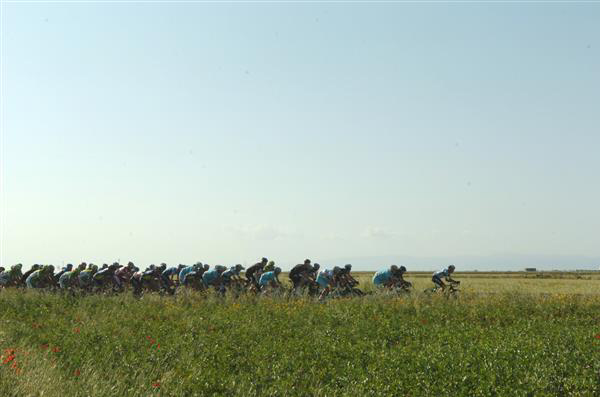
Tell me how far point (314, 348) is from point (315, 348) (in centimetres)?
2

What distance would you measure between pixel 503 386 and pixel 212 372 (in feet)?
17.5

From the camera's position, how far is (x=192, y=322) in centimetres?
1551

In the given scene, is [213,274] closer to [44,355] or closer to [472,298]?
[472,298]

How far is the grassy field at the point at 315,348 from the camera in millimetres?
9672

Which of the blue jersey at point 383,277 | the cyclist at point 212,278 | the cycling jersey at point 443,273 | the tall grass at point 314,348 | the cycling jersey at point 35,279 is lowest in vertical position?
the tall grass at point 314,348

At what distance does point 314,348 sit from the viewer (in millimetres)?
12273

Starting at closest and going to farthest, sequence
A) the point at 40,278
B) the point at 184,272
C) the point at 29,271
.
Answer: the point at 184,272 → the point at 40,278 → the point at 29,271

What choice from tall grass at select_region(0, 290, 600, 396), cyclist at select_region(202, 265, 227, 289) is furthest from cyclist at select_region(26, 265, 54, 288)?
cyclist at select_region(202, 265, 227, 289)

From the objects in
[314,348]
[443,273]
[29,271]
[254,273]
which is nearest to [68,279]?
[29,271]

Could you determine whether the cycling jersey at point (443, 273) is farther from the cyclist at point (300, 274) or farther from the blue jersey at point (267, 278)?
the blue jersey at point (267, 278)

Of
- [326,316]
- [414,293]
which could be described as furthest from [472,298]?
[326,316]

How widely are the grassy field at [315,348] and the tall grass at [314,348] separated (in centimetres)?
4

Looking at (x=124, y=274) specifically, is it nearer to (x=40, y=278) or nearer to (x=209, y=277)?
(x=40, y=278)

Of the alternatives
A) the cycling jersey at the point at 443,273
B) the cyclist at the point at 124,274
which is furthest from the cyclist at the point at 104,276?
the cycling jersey at the point at 443,273
